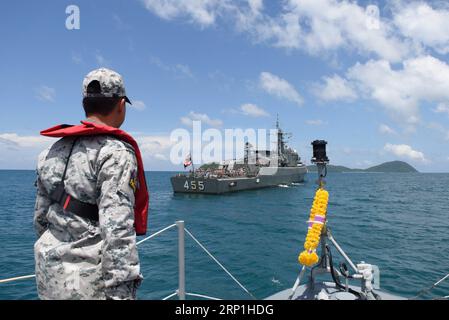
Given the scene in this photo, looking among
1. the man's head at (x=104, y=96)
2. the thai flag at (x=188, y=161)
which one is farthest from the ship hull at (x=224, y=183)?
the man's head at (x=104, y=96)

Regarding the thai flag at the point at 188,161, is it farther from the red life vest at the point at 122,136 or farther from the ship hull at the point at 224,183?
the red life vest at the point at 122,136

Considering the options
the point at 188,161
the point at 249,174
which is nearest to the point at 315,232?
the point at 188,161

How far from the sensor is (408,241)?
17.0m

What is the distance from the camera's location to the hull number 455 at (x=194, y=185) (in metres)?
46.7

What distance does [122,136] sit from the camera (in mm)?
1927

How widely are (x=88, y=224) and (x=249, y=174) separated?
59.2m

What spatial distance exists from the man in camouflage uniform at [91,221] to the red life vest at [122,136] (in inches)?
2.1

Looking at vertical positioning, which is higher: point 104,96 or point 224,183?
point 104,96

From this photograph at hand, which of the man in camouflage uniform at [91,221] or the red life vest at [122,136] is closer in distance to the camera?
the man in camouflage uniform at [91,221]

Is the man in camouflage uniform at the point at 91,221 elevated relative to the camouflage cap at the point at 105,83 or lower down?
lower down

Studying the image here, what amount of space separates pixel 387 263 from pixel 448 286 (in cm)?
→ 296

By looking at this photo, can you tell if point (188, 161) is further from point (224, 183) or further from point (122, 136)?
point (122, 136)

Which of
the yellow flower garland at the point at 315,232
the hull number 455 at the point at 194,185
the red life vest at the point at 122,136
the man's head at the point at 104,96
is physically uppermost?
the man's head at the point at 104,96
